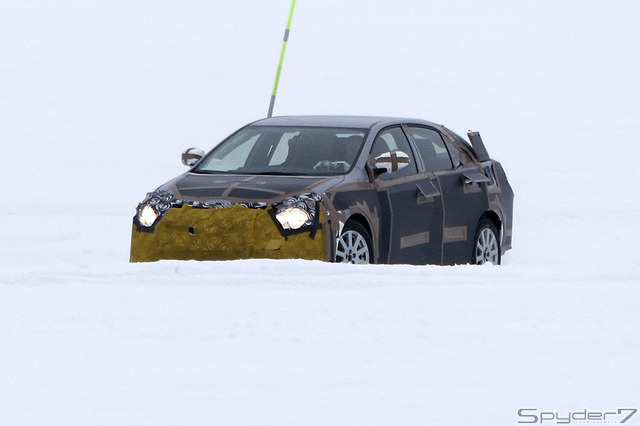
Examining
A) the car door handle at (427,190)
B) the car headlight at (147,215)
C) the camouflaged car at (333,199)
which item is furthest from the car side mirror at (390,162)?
the car headlight at (147,215)

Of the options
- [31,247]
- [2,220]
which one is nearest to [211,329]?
[31,247]

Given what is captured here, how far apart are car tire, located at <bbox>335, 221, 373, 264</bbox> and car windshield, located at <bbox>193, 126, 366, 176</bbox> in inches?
18.8

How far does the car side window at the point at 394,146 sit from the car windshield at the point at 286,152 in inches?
6.0

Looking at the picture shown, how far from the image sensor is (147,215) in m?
9.66

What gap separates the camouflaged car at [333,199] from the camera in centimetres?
930

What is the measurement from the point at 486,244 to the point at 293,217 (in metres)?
2.56

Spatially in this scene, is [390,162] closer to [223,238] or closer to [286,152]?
[286,152]

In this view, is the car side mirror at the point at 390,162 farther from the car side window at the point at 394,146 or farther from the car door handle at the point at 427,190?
the car door handle at the point at 427,190

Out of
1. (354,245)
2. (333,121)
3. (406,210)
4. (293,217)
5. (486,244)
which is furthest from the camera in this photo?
(486,244)

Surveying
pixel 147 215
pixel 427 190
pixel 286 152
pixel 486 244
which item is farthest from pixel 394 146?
pixel 147 215

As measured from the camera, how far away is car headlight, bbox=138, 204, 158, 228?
9.62m

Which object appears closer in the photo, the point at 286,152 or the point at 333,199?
the point at 333,199

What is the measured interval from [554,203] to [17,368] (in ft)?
39.1

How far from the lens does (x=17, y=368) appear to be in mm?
6715
